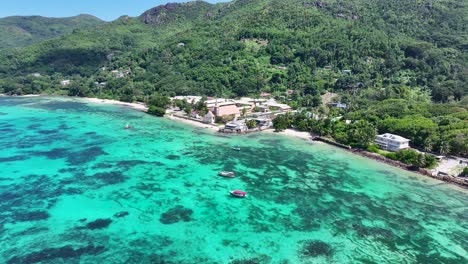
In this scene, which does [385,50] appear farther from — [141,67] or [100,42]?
[100,42]

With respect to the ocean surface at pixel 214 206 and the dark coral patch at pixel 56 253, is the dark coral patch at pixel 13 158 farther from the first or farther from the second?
the dark coral patch at pixel 56 253

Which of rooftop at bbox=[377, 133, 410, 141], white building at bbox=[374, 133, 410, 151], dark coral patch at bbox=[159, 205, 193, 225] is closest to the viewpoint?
dark coral patch at bbox=[159, 205, 193, 225]

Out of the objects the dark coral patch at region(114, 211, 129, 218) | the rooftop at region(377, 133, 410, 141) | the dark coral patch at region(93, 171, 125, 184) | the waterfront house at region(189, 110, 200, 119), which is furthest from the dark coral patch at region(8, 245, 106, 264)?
the waterfront house at region(189, 110, 200, 119)

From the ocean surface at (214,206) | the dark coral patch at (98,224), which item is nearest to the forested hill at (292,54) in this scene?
the ocean surface at (214,206)

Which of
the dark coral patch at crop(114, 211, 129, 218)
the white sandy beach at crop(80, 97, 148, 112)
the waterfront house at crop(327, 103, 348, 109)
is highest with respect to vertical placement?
the waterfront house at crop(327, 103, 348, 109)

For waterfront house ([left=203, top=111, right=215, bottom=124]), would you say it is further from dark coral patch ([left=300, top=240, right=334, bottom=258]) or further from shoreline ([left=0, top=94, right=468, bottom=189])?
dark coral patch ([left=300, top=240, right=334, bottom=258])

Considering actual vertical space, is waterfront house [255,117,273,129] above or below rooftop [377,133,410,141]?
below
